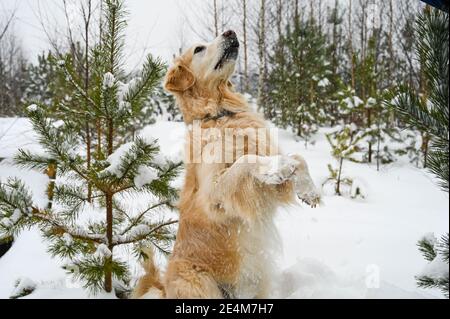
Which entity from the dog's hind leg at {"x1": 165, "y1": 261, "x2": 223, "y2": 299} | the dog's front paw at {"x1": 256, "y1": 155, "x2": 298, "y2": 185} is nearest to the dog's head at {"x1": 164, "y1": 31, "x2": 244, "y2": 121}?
the dog's front paw at {"x1": 256, "y1": 155, "x2": 298, "y2": 185}

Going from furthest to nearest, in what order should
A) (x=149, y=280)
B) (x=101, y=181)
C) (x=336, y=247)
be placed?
(x=336, y=247) → (x=149, y=280) → (x=101, y=181)

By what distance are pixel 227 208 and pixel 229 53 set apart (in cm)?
152

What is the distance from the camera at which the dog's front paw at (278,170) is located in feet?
6.60

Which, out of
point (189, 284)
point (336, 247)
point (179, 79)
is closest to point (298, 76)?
point (336, 247)

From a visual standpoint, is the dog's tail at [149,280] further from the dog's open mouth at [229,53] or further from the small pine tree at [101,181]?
the dog's open mouth at [229,53]

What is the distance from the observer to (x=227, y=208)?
94.5 inches

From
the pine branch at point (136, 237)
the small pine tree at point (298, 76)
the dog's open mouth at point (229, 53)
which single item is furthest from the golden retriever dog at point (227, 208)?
the small pine tree at point (298, 76)

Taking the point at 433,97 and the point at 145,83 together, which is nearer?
the point at 433,97

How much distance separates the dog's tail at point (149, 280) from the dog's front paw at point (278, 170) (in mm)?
1171

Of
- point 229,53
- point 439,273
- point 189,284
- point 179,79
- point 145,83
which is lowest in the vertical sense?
point 189,284

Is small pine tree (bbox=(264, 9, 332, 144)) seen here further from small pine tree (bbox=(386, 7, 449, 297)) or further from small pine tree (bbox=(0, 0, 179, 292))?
small pine tree (bbox=(386, 7, 449, 297))

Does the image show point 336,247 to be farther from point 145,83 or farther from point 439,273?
point 145,83

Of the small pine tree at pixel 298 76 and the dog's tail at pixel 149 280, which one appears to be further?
the small pine tree at pixel 298 76
